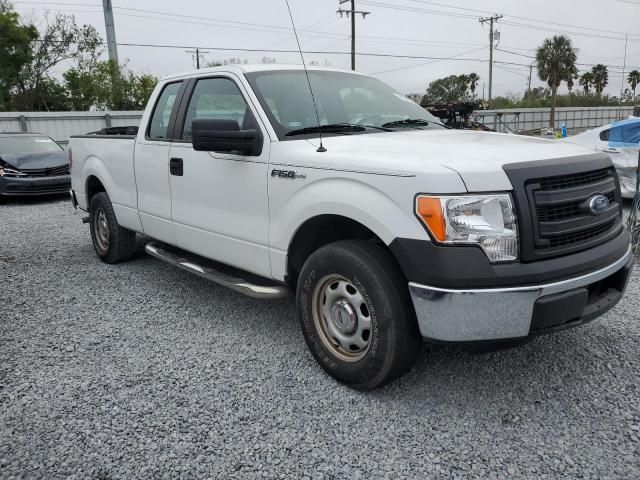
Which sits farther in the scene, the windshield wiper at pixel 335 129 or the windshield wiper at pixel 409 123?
the windshield wiper at pixel 409 123

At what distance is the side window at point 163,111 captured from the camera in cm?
467

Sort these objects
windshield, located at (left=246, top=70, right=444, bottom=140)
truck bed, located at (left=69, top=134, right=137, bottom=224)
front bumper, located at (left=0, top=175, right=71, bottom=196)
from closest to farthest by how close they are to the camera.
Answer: windshield, located at (left=246, top=70, right=444, bottom=140)
truck bed, located at (left=69, top=134, right=137, bottom=224)
front bumper, located at (left=0, top=175, right=71, bottom=196)

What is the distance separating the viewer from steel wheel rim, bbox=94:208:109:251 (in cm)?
596

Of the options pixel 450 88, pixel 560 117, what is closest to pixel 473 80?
pixel 450 88

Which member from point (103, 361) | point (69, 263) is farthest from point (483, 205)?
point (69, 263)

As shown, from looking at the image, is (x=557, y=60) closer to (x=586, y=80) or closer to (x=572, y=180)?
(x=586, y=80)

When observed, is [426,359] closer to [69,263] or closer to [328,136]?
[328,136]

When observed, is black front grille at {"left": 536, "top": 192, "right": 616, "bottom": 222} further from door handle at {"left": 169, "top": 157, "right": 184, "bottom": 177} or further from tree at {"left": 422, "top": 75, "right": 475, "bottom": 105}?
tree at {"left": 422, "top": 75, "right": 475, "bottom": 105}

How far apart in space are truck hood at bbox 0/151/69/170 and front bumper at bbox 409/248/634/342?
11050mm

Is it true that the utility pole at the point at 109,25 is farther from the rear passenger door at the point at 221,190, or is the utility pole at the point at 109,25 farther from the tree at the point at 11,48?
the rear passenger door at the point at 221,190

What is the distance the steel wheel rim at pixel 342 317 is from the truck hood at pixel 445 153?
0.69 metres

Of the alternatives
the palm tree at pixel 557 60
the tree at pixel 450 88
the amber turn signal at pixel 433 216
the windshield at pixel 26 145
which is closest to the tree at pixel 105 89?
the windshield at pixel 26 145

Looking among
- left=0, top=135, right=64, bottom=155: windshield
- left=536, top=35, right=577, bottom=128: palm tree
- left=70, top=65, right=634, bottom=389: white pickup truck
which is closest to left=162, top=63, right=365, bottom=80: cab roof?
→ left=70, top=65, right=634, bottom=389: white pickup truck

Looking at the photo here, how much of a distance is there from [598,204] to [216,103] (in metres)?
2.76
